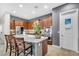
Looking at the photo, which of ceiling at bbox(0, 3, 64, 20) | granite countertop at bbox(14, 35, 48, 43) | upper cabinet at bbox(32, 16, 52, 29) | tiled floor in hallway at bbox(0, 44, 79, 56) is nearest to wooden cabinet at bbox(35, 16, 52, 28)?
upper cabinet at bbox(32, 16, 52, 29)

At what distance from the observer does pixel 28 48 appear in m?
2.61

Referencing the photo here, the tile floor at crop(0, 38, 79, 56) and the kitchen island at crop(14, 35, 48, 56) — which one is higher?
the kitchen island at crop(14, 35, 48, 56)

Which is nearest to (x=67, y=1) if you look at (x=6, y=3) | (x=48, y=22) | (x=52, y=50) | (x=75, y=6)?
(x=75, y=6)

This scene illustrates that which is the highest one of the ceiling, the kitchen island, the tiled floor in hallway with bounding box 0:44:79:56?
the ceiling

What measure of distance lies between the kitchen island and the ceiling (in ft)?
1.57

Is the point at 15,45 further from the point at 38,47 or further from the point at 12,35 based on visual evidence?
the point at 38,47

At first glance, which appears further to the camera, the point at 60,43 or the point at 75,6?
the point at 60,43

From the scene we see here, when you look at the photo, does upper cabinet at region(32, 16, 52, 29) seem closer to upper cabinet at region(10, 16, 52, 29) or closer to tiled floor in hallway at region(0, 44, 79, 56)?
upper cabinet at region(10, 16, 52, 29)

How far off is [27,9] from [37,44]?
2.84 ft

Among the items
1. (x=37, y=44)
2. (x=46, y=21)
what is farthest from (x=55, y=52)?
(x=46, y=21)

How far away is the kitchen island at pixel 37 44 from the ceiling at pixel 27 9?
478 millimetres

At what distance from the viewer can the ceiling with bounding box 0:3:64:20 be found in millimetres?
2600

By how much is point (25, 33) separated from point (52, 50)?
30.0 inches

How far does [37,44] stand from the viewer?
2648 millimetres
